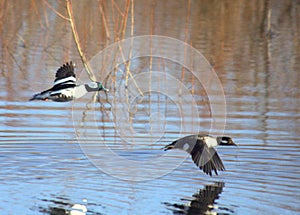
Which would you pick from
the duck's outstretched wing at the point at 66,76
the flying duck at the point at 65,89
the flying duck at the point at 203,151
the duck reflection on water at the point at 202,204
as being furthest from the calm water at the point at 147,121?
the duck's outstretched wing at the point at 66,76

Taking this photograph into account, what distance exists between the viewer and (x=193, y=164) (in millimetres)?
8148

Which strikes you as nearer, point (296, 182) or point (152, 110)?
point (296, 182)

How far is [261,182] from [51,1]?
42.7 ft

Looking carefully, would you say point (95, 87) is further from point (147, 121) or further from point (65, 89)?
point (147, 121)

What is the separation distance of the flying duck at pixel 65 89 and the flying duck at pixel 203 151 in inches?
43.8

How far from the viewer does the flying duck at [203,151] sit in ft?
24.7

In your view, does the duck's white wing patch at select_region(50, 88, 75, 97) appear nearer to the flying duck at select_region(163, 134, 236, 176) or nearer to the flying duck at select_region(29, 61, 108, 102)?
the flying duck at select_region(29, 61, 108, 102)

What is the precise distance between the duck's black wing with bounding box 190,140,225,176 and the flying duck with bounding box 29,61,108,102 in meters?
1.28

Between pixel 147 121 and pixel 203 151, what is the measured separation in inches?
102

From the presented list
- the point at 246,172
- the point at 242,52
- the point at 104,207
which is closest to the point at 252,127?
the point at 246,172

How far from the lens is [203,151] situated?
25.1 ft

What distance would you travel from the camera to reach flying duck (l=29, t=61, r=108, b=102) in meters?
7.96

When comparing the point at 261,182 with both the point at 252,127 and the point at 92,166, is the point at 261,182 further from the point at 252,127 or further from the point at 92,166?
the point at 252,127

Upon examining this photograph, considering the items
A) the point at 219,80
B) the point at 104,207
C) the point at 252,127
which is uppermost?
the point at 219,80
